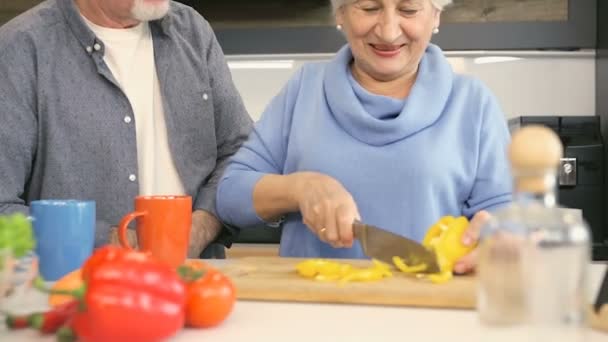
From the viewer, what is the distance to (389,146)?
4.81 feet

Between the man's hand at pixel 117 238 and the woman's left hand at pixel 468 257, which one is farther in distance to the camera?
the man's hand at pixel 117 238

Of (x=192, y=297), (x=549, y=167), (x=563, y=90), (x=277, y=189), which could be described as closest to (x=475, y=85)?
(x=277, y=189)

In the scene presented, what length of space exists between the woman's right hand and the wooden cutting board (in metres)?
0.13

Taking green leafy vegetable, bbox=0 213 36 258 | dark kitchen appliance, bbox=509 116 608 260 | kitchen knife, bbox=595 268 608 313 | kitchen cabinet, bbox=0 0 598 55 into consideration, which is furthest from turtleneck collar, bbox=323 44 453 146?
kitchen cabinet, bbox=0 0 598 55

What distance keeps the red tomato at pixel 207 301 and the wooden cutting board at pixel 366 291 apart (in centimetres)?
18

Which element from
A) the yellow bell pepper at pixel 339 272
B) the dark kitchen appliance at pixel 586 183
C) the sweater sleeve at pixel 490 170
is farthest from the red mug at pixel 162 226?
the dark kitchen appliance at pixel 586 183

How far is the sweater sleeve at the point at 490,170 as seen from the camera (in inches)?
56.2

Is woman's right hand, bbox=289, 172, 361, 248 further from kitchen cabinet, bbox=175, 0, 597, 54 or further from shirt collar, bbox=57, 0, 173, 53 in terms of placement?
kitchen cabinet, bbox=175, 0, 597, 54

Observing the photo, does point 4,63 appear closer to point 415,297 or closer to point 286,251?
point 286,251

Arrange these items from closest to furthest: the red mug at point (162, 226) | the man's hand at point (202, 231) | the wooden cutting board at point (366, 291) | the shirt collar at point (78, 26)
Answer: the wooden cutting board at point (366, 291) < the red mug at point (162, 226) < the man's hand at point (202, 231) < the shirt collar at point (78, 26)

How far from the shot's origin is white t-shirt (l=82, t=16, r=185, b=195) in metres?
1.79

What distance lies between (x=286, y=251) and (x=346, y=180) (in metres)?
0.20

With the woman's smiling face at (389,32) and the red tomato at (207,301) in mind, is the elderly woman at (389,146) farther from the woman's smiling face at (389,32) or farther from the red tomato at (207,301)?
the red tomato at (207,301)

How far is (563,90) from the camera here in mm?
2824
